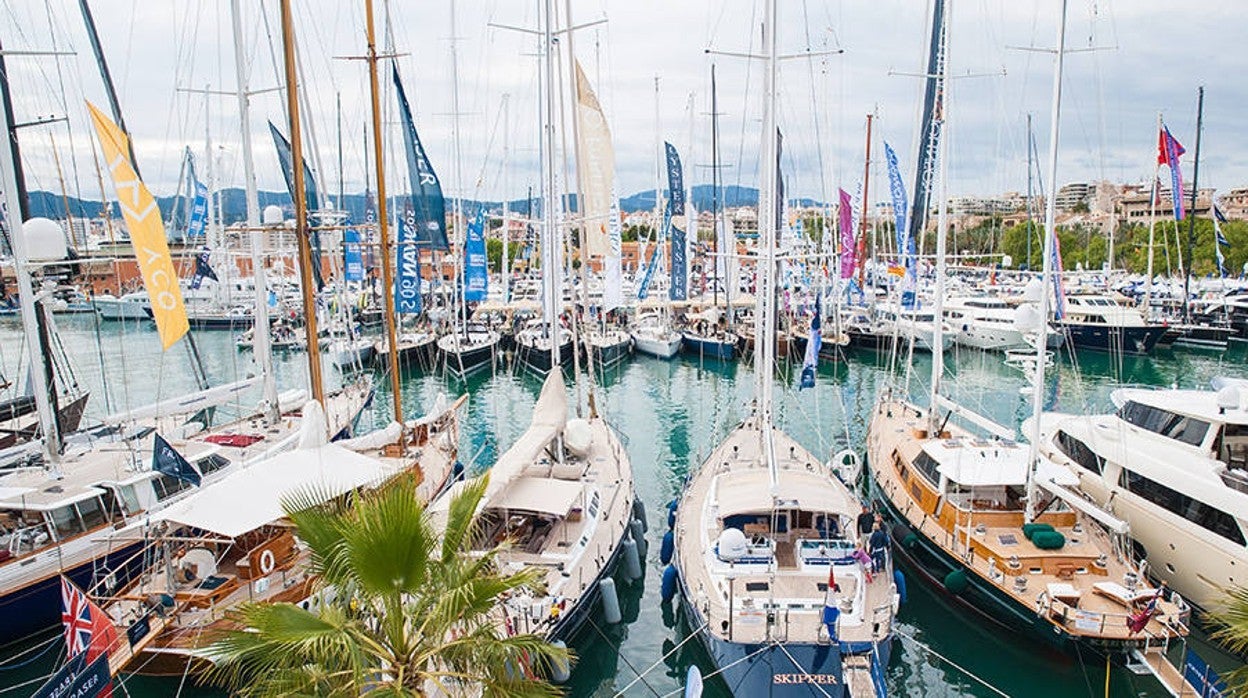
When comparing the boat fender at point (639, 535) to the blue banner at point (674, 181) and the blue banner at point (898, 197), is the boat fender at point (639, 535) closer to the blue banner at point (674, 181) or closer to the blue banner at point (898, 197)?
A: the blue banner at point (898, 197)

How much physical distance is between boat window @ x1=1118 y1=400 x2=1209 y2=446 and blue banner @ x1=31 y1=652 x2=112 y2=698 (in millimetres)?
19454

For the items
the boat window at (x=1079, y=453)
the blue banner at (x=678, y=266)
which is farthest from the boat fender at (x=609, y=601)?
the blue banner at (x=678, y=266)

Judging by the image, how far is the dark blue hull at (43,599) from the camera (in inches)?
552

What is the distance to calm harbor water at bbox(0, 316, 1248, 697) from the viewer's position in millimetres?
14555

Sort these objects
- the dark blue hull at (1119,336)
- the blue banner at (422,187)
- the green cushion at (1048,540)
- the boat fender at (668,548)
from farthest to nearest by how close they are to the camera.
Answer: the dark blue hull at (1119,336) → the blue banner at (422,187) → the boat fender at (668,548) → the green cushion at (1048,540)

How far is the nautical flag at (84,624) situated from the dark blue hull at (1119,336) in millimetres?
51747

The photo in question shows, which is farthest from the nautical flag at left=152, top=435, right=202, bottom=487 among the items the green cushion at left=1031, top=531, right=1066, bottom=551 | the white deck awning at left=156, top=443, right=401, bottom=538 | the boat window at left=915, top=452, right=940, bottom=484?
the green cushion at left=1031, top=531, right=1066, bottom=551

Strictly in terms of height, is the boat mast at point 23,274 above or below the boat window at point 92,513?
above

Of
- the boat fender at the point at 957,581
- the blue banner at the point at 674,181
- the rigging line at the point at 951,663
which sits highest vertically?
the blue banner at the point at 674,181

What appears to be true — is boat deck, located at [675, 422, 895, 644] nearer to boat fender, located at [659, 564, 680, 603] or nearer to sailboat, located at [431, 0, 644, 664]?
boat fender, located at [659, 564, 680, 603]

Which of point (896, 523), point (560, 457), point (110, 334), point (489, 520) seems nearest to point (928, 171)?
point (896, 523)

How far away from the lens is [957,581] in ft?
50.8

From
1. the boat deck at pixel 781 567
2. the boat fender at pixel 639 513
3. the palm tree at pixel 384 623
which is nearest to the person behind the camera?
the palm tree at pixel 384 623

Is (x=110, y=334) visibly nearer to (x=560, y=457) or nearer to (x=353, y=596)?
(x=560, y=457)
